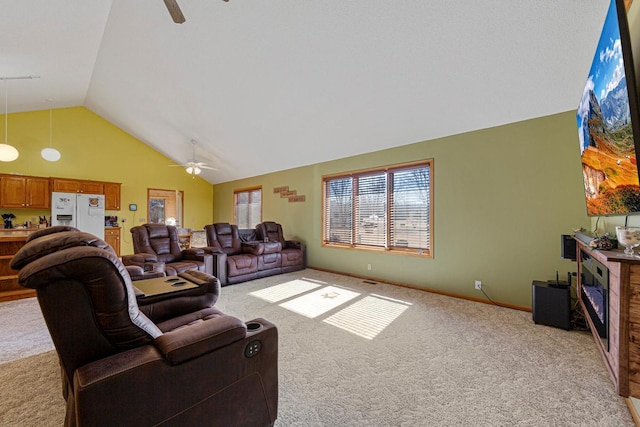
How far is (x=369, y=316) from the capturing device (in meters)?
3.31

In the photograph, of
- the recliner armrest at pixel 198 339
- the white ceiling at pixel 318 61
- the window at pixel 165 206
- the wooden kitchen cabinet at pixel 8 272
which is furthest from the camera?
the window at pixel 165 206

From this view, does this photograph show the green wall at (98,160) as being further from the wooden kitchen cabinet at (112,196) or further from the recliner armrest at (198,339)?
the recliner armrest at (198,339)

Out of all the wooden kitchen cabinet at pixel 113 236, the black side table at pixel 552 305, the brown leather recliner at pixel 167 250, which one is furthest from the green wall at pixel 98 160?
the black side table at pixel 552 305

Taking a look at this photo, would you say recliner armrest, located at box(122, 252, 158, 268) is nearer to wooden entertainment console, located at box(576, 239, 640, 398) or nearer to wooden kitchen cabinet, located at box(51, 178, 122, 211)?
wooden kitchen cabinet, located at box(51, 178, 122, 211)

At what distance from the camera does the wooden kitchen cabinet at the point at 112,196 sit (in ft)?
23.2

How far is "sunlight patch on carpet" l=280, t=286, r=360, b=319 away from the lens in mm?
3541

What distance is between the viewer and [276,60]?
3590 mm

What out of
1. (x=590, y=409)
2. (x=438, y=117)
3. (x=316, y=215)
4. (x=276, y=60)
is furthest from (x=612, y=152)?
(x=316, y=215)

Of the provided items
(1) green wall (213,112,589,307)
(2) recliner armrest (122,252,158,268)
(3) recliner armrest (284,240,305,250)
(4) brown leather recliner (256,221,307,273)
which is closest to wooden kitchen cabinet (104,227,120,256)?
(2) recliner armrest (122,252,158,268)

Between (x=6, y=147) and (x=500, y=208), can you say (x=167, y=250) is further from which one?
(x=500, y=208)

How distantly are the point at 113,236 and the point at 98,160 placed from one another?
2111 millimetres

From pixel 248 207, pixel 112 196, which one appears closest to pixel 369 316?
pixel 248 207

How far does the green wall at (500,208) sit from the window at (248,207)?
13.4 feet

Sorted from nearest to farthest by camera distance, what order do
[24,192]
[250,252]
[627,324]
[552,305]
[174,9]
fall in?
[627,324], [174,9], [552,305], [250,252], [24,192]
